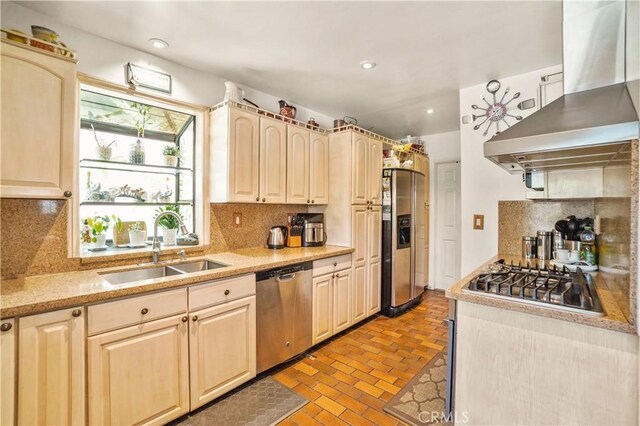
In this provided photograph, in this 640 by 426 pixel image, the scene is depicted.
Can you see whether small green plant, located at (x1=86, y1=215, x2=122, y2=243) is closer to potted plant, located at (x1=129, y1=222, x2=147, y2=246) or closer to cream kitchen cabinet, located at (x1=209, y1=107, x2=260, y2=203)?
potted plant, located at (x1=129, y1=222, x2=147, y2=246)

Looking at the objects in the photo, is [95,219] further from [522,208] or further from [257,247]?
[522,208]

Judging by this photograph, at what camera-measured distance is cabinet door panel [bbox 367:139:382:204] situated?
3314 millimetres

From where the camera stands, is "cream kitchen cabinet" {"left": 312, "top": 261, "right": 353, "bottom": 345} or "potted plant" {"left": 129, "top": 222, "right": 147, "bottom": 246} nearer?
"potted plant" {"left": 129, "top": 222, "right": 147, "bottom": 246}

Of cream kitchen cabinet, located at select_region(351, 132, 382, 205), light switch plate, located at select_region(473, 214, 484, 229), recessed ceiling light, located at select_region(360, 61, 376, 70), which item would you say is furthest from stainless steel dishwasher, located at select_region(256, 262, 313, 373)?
recessed ceiling light, located at select_region(360, 61, 376, 70)

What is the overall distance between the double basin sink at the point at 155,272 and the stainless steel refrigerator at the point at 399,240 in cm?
203

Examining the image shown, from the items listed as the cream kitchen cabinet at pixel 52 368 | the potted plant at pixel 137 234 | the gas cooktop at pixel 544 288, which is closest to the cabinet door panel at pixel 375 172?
the gas cooktop at pixel 544 288

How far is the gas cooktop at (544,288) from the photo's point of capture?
1232 mm

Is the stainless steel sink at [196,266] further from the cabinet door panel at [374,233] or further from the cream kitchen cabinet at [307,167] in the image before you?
the cabinet door panel at [374,233]

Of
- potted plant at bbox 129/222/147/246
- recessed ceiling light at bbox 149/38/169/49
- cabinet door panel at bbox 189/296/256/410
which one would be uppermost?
recessed ceiling light at bbox 149/38/169/49

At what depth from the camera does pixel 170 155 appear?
2391mm

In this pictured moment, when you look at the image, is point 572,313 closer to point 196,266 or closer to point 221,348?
point 221,348

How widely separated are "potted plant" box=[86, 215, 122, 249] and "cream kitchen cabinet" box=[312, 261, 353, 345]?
5.38 feet

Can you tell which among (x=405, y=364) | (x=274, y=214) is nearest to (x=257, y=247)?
(x=274, y=214)

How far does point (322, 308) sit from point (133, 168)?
197 cm
